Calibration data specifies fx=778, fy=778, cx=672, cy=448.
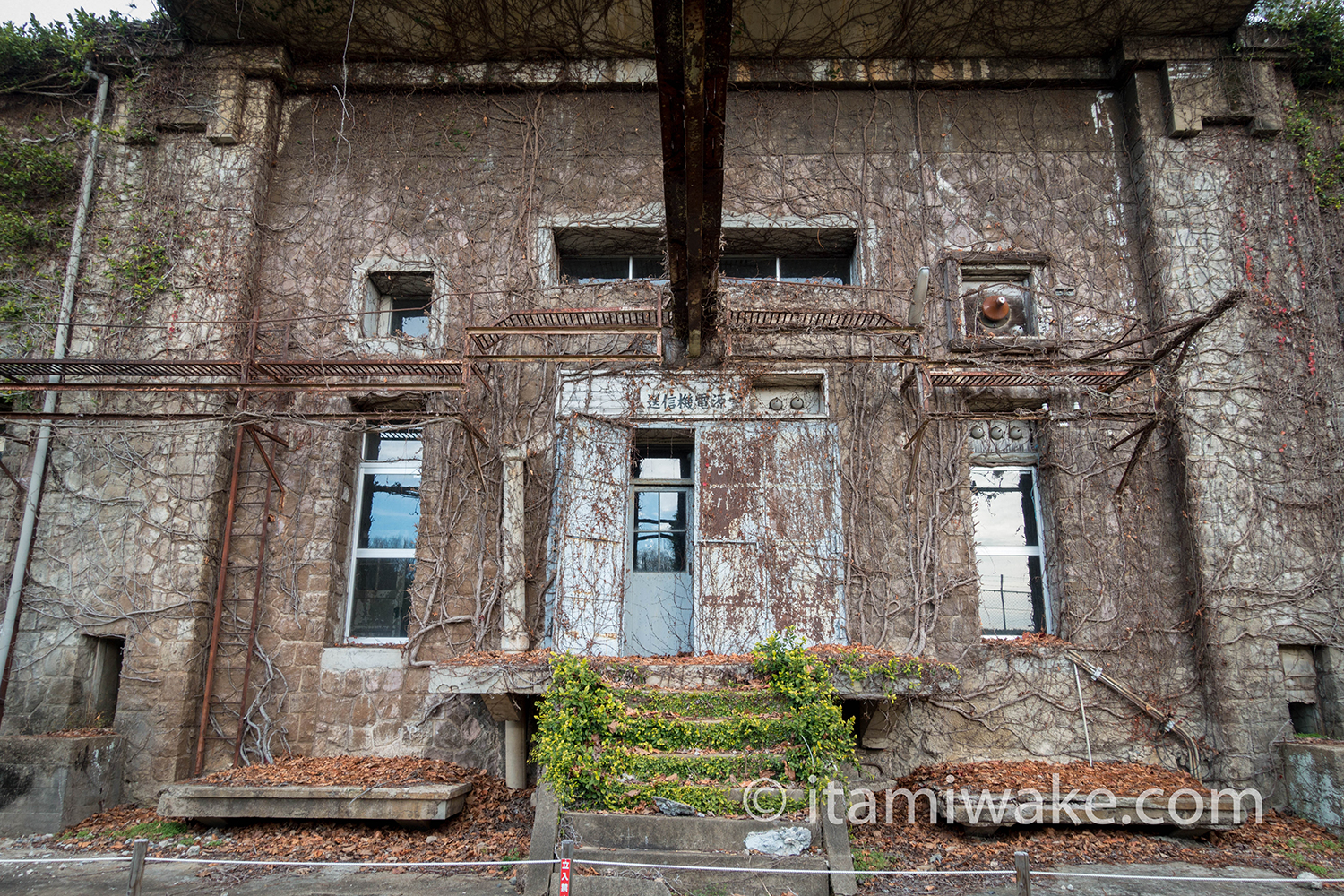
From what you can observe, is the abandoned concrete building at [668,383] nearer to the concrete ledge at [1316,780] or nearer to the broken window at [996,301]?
the broken window at [996,301]

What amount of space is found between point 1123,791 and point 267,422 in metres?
7.93

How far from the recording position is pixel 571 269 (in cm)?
826

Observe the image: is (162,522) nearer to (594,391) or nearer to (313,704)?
(313,704)

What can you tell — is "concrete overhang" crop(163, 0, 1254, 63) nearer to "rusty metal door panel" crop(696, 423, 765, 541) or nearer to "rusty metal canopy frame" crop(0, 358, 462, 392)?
"rusty metal canopy frame" crop(0, 358, 462, 392)

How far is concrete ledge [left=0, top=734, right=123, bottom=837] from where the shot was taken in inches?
232

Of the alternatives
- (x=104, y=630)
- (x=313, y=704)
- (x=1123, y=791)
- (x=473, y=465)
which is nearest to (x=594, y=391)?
(x=473, y=465)

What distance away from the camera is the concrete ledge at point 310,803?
579cm

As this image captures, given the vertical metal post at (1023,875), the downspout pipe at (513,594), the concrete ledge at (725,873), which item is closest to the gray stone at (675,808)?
the concrete ledge at (725,873)

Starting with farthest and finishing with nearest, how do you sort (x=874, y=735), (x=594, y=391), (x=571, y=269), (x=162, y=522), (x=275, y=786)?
(x=571, y=269), (x=594, y=391), (x=162, y=522), (x=874, y=735), (x=275, y=786)

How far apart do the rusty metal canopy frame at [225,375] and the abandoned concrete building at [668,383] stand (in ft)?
0.27

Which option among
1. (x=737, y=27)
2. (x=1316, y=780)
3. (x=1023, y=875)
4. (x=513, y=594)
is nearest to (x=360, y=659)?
(x=513, y=594)

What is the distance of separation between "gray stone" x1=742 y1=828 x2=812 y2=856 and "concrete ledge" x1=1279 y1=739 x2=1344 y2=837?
169 inches

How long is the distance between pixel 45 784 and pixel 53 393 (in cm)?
343

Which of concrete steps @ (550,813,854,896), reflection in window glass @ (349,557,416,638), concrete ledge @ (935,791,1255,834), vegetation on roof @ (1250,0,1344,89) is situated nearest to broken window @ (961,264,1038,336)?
vegetation on roof @ (1250,0,1344,89)
